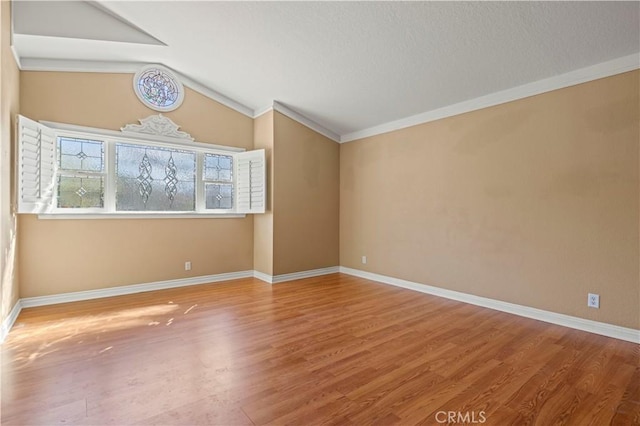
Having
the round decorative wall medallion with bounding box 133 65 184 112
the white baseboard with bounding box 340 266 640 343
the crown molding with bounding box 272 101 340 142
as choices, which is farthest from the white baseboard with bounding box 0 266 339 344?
the round decorative wall medallion with bounding box 133 65 184 112

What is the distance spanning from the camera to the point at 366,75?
3682 mm

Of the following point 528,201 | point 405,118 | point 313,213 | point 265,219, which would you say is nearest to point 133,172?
point 265,219

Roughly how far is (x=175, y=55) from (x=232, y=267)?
315 centimetres

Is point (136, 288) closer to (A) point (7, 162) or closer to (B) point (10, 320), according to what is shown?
(B) point (10, 320)

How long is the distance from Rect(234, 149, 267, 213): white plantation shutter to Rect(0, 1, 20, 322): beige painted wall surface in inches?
103

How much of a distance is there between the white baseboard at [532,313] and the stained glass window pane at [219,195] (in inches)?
113

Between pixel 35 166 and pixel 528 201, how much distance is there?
210 inches

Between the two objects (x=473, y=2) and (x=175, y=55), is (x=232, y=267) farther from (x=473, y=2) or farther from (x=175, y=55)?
(x=473, y=2)

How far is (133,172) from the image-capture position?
13.9 ft

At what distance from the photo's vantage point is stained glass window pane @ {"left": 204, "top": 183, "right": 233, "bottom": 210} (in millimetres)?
4894

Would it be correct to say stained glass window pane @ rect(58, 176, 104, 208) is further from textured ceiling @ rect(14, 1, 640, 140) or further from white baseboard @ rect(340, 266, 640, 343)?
white baseboard @ rect(340, 266, 640, 343)

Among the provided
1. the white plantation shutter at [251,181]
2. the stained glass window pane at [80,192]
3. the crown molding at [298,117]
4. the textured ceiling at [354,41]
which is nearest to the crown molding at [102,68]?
the textured ceiling at [354,41]

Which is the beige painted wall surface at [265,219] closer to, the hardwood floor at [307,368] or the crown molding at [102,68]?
the crown molding at [102,68]

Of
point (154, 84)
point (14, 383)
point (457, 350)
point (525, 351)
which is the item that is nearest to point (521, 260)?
point (525, 351)
